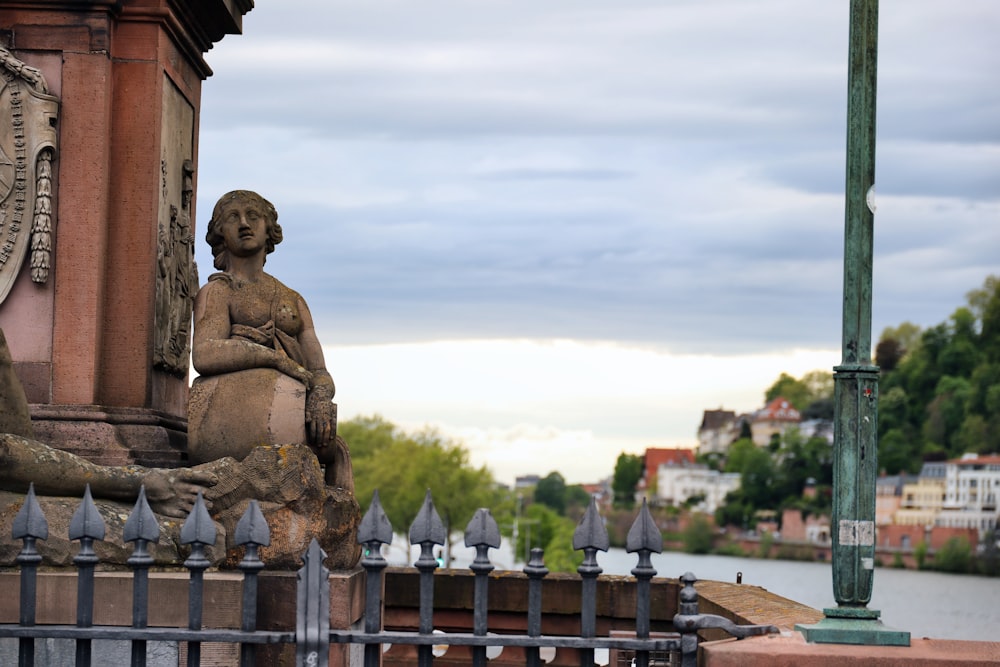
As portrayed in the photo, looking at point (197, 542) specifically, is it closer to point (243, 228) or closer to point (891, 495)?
point (243, 228)

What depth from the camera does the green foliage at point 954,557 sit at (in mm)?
123062

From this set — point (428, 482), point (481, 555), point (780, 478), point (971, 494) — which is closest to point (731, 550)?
point (780, 478)

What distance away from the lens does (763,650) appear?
615 centimetres

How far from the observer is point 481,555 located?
608 cm

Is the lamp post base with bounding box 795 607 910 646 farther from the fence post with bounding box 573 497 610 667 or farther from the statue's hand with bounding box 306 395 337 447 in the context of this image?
the statue's hand with bounding box 306 395 337 447

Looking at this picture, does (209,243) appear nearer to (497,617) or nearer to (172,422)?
(172,422)

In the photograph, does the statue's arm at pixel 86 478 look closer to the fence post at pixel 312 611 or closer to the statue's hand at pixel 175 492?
the statue's hand at pixel 175 492

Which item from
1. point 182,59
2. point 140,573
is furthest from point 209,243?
point 140,573

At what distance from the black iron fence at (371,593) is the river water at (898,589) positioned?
136 feet

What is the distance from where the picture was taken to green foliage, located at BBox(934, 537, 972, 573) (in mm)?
123062

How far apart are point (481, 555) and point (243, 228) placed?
3.54 meters

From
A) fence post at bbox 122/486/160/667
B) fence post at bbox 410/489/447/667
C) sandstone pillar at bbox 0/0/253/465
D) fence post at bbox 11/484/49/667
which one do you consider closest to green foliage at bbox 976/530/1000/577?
sandstone pillar at bbox 0/0/253/465

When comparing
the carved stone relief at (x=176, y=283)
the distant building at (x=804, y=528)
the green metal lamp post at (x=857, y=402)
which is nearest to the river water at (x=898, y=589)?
the distant building at (x=804, y=528)

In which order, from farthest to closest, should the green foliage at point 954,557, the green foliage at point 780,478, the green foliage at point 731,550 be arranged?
1. the green foliage at point 780,478
2. the green foliage at point 731,550
3. the green foliage at point 954,557
